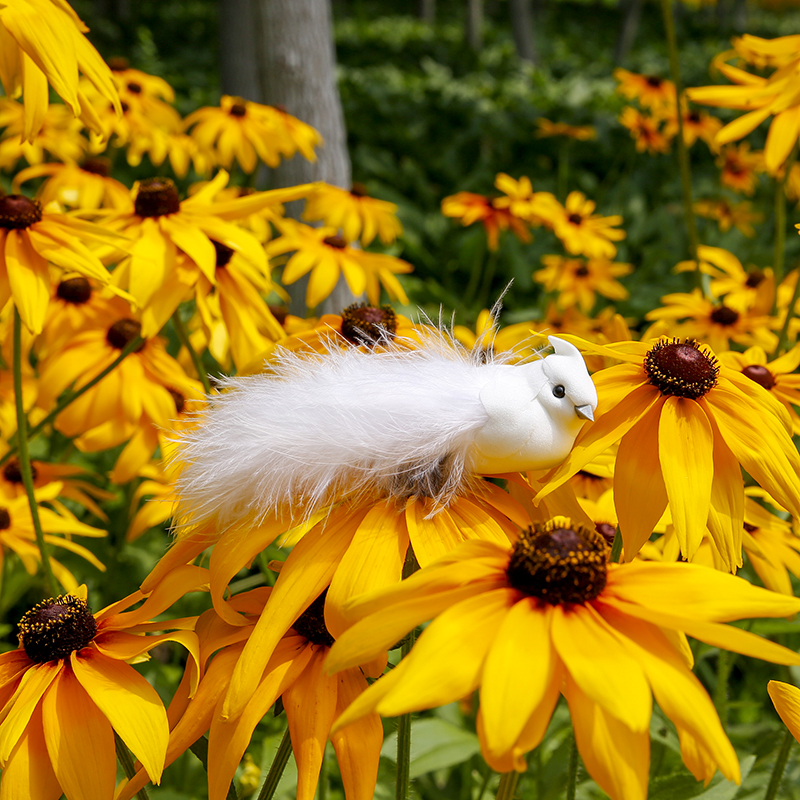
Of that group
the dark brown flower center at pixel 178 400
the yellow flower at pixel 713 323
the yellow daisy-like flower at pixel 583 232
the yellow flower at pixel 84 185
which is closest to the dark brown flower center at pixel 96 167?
the yellow flower at pixel 84 185

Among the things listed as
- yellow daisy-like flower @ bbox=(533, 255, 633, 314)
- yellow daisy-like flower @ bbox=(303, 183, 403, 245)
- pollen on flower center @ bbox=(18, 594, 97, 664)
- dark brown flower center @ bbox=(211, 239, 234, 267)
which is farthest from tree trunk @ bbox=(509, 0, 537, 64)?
pollen on flower center @ bbox=(18, 594, 97, 664)

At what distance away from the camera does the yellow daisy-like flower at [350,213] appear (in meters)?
2.87

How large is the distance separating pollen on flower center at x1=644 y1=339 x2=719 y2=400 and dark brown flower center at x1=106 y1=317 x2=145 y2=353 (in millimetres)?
1244

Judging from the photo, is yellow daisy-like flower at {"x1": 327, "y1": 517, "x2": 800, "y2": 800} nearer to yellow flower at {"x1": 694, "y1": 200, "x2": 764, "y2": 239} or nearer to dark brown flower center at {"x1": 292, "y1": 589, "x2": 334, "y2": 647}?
dark brown flower center at {"x1": 292, "y1": 589, "x2": 334, "y2": 647}

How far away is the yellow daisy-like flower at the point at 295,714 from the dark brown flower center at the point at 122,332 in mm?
1126

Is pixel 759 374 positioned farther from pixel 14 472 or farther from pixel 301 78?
pixel 301 78

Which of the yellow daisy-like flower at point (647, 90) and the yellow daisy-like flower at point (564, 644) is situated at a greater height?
the yellow daisy-like flower at point (564, 644)

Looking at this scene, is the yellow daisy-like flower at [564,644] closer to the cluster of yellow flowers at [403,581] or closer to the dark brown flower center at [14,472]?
the cluster of yellow flowers at [403,581]

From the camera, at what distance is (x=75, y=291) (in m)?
1.82

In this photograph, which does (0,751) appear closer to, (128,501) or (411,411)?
(411,411)

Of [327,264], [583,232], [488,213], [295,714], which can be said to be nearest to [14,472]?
[327,264]

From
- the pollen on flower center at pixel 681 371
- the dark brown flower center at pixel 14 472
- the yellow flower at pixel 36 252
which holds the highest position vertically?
the yellow flower at pixel 36 252

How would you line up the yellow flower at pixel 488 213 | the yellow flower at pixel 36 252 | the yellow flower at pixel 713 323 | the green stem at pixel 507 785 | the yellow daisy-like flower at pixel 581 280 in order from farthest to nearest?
the yellow daisy-like flower at pixel 581 280 < the yellow flower at pixel 488 213 < the yellow flower at pixel 713 323 < the yellow flower at pixel 36 252 < the green stem at pixel 507 785

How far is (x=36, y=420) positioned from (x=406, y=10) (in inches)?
790
